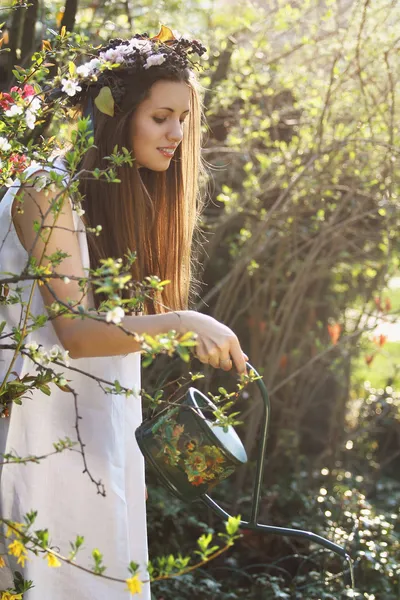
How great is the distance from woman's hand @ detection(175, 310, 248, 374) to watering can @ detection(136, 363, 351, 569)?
0.12 meters

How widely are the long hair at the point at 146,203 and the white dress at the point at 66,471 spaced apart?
10 cm

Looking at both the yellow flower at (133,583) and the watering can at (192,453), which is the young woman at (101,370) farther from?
the yellow flower at (133,583)


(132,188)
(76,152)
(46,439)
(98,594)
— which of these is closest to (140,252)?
(132,188)

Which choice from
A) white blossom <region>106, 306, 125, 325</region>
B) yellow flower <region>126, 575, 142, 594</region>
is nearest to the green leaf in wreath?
white blossom <region>106, 306, 125, 325</region>

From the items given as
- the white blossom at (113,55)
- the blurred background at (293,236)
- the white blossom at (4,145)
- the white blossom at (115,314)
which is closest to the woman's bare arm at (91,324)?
the white blossom at (4,145)

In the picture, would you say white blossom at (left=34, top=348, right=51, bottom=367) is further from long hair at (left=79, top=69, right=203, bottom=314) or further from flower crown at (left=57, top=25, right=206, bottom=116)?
flower crown at (left=57, top=25, right=206, bottom=116)

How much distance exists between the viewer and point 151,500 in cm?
309

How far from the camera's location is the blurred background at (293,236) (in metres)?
3.05

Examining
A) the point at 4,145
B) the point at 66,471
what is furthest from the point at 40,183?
the point at 66,471

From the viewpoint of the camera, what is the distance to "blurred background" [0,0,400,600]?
3.05 metres

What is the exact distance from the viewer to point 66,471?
1.77 m

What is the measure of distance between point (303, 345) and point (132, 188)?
7.81 ft

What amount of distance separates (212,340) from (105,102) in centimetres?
59

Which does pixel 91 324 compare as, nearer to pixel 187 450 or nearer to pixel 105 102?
pixel 187 450
